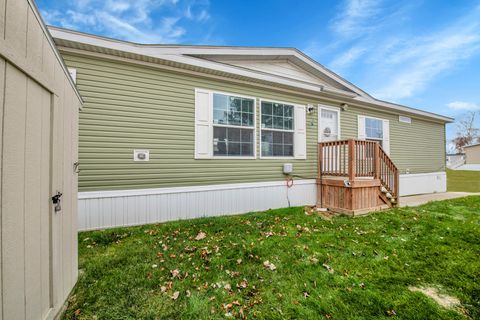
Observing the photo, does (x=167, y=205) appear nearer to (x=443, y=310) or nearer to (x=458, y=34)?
(x=443, y=310)

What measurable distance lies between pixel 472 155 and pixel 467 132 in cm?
1216

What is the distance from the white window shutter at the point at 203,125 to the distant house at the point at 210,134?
24mm

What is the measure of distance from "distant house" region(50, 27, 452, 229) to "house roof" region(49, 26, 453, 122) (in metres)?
0.03

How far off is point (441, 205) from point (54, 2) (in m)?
12.0

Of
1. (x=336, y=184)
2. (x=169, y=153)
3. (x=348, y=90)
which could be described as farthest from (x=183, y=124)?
(x=348, y=90)

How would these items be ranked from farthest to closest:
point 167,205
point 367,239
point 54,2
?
point 54,2, point 167,205, point 367,239

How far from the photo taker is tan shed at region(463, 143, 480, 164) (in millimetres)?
25152

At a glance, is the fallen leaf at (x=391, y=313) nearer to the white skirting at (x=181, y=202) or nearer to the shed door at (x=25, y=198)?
the shed door at (x=25, y=198)

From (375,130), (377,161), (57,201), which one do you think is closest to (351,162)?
(377,161)

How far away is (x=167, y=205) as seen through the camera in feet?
15.2

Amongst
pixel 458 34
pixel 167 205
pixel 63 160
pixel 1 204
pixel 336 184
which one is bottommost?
pixel 167 205

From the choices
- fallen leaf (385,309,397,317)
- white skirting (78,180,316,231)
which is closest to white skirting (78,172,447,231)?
white skirting (78,180,316,231)

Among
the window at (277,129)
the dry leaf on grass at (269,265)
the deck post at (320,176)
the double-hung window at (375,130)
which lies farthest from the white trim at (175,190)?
the double-hung window at (375,130)

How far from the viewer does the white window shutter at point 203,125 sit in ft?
16.1
